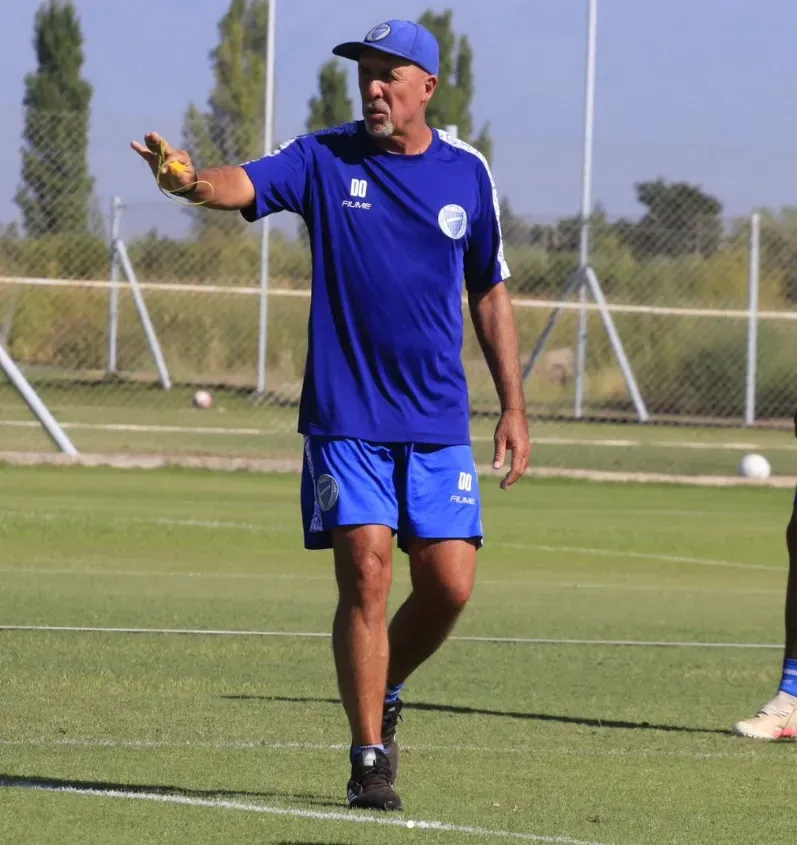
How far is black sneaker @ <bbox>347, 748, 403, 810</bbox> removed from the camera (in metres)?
6.17

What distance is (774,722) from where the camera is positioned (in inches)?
319

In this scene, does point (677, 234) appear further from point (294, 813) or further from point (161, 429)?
point (294, 813)

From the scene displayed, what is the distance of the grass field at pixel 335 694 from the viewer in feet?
20.1

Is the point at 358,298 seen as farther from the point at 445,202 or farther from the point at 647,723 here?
the point at 647,723

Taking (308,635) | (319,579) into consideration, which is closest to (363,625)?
(308,635)

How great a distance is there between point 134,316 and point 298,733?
2069 cm

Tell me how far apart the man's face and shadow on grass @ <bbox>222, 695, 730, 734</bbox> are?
2.74 meters

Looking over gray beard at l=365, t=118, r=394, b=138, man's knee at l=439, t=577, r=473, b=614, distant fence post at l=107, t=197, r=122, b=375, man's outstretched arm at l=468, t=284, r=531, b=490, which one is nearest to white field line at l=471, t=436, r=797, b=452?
distant fence post at l=107, t=197, r=122, b=375

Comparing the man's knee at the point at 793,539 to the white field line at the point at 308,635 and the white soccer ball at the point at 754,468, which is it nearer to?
the white field line at the point at 308,635

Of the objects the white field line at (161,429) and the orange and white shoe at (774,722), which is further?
the white field line at (161,429)

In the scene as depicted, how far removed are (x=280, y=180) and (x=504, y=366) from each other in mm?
971

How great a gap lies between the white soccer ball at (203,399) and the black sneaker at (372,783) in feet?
68.4

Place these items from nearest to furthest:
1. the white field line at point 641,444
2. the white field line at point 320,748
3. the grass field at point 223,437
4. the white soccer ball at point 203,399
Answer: the white field line at point 320,748 < the grass field at point 223,437 < the white field line at point 641,444 < the white soccer ball at point 203,399

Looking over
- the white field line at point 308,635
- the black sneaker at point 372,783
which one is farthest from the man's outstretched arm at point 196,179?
the white field line at point 308,635
